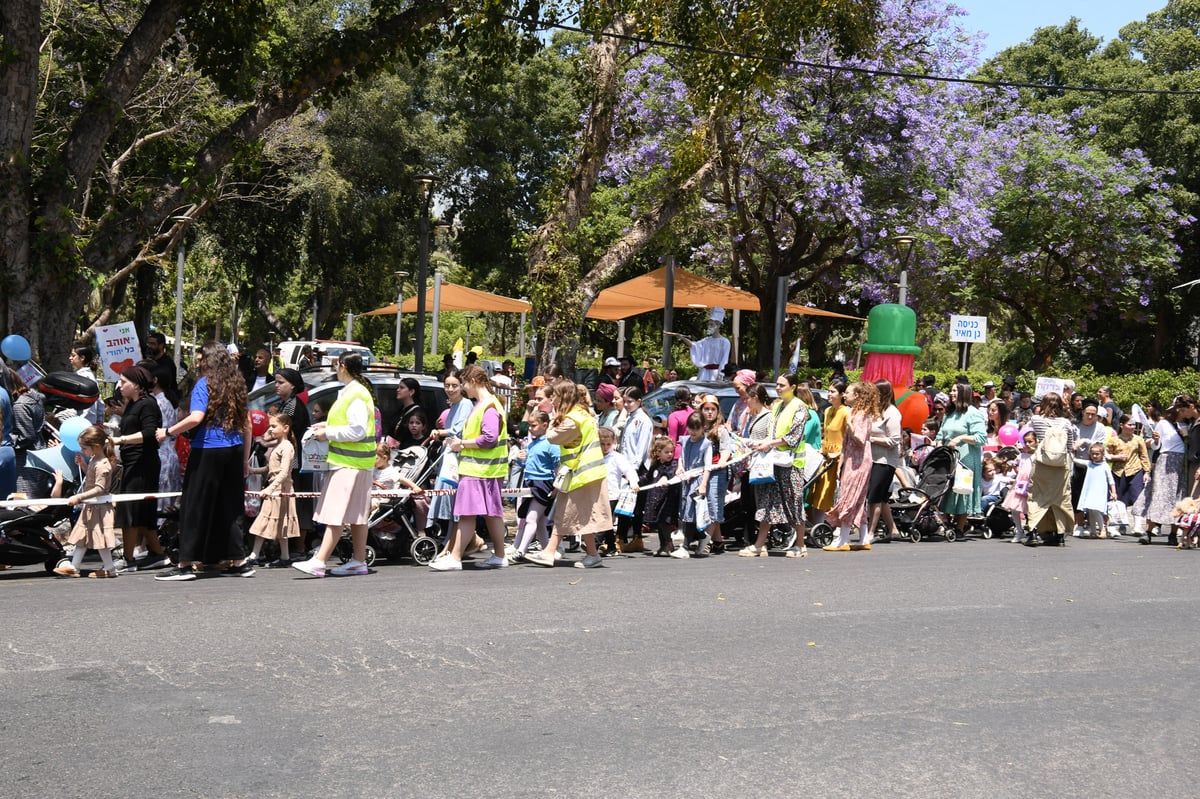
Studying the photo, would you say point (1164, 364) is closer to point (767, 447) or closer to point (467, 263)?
point (467, 263)

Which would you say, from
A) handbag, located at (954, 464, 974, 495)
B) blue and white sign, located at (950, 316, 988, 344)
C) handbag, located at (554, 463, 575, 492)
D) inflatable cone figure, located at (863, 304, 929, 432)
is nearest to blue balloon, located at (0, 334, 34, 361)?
handbag, located at (554, 463, 575, 492)

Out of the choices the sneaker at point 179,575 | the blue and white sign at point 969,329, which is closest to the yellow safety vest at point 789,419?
the sneaker at point 179,575

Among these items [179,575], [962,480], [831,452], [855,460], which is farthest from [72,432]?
[962,480]

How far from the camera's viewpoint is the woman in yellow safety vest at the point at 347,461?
34.3 ft

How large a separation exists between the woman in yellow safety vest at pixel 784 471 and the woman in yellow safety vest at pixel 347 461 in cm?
424

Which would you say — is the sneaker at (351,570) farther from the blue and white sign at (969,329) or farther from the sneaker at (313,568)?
the blue and white sign at (969,329)

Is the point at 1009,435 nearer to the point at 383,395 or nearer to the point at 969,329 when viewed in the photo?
the point at 383,395

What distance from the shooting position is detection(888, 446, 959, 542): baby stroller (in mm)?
15539

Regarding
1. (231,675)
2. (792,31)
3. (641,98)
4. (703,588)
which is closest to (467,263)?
(641,98)

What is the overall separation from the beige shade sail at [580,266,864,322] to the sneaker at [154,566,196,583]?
15188 mm

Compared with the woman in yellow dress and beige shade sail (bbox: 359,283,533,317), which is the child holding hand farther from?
beige shade sail (bbox: 359,283,533,317)

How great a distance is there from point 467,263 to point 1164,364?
2493 centimetres

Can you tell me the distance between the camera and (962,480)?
15641 millimetres

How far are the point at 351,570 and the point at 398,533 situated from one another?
1.10 meters
